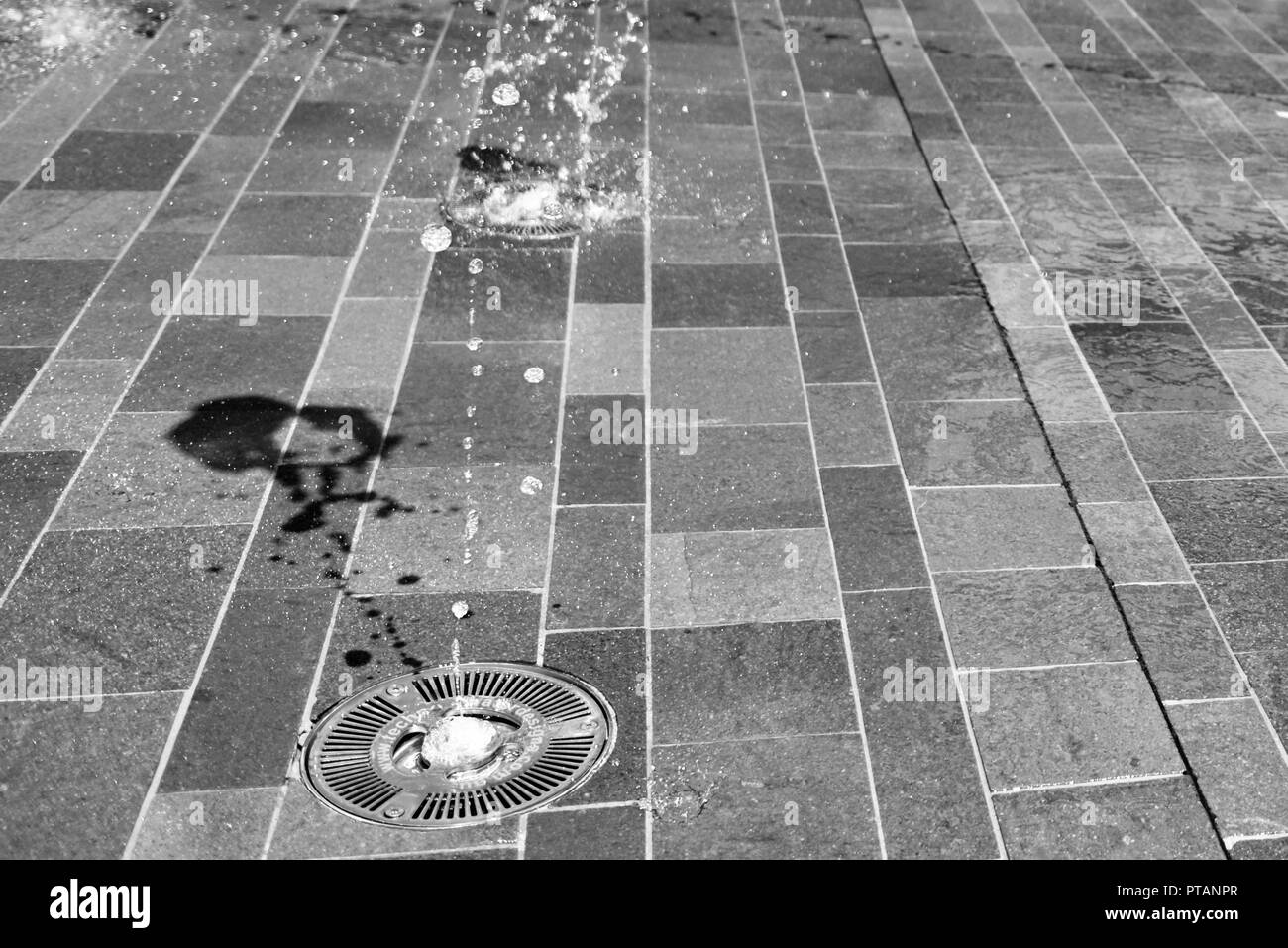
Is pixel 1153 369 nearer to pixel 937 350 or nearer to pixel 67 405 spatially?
pixel 937 350

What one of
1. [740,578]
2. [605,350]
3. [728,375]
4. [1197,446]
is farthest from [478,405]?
[1197,446]

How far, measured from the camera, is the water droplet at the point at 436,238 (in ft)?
26.2

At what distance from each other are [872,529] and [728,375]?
1.39 meters

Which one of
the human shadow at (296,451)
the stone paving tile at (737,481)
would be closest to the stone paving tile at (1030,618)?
the stone paving tile at (737,481)

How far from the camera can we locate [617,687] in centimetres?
509

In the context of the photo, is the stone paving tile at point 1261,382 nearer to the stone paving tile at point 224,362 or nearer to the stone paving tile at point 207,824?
the stone paving tile at point 224,362

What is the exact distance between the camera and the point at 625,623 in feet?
17.6

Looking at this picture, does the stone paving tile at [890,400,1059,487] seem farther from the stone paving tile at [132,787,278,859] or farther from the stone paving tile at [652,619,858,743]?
the stone paving tile at [132,787,278,859]

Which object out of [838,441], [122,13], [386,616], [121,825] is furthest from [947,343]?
[122,13]

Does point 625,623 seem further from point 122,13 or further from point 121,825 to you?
point 122,13

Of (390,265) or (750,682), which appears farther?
(390,265)

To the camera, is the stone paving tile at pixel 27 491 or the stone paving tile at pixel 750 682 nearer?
the stone paving tile at pixel 750 682

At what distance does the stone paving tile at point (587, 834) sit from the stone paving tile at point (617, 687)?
0.20ft

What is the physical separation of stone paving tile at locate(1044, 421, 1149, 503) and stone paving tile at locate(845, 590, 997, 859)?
3.93 feet
